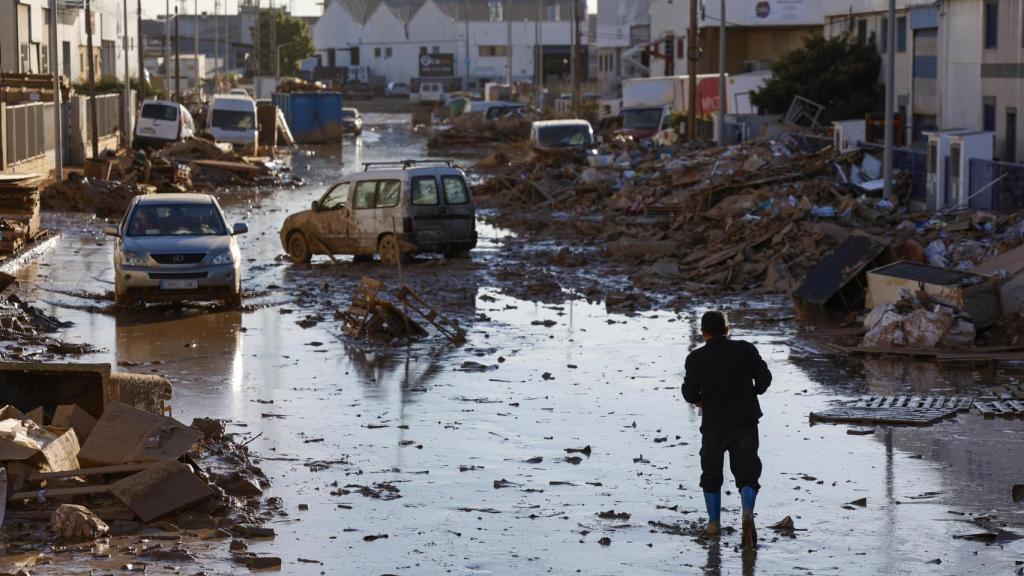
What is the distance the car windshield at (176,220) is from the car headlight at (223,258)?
86 cm

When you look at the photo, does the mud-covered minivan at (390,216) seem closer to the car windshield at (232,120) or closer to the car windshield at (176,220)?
the car windshield at (176,220)

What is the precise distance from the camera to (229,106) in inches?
2434

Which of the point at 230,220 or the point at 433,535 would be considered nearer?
the point at 433,535

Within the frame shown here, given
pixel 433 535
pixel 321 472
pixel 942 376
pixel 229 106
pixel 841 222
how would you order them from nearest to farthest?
1. pixel 433 535
2. pixel 321 472
3. pixel 942 376
4. pixel 841 222
5. pixel 229 106

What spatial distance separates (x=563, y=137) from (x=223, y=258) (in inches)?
1137

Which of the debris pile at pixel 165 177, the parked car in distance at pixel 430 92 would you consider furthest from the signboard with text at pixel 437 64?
the debris pile at pixel 165 177

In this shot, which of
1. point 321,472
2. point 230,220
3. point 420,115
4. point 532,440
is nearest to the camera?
point 321,472

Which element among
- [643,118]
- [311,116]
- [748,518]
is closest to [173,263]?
[748,518]

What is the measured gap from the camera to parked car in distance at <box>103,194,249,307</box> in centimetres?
2127

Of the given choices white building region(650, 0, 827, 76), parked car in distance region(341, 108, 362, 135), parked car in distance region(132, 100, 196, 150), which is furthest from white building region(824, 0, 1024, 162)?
parked car in distance region(341, 108, 362, 135)

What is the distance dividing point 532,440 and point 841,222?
1522cm

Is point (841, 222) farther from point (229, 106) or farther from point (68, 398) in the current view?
point (229, 106)

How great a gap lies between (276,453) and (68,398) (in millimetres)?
1740

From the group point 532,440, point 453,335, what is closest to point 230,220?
point 453,335
